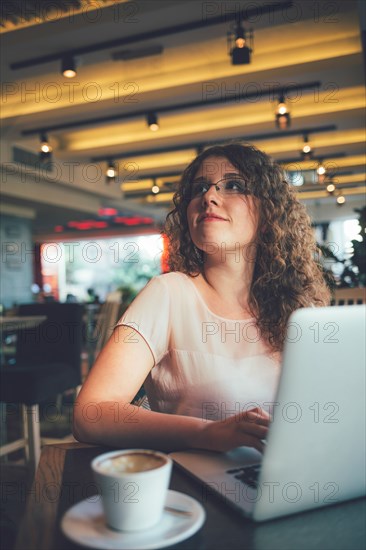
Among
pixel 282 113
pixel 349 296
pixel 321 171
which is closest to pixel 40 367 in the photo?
pixel 349 296

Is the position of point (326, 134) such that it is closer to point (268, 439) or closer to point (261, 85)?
point (261, 85)

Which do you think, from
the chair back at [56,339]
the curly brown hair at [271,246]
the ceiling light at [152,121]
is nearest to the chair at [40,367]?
the chair back at [56,339]

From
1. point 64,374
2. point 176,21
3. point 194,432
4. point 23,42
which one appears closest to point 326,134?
point 176,21

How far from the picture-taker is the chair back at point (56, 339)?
3.02 m

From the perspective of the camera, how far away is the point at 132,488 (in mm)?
495

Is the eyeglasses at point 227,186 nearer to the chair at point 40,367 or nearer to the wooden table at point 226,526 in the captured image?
the wooden table at point 226,526

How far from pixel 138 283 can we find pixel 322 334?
40.8ft

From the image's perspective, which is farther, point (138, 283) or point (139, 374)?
point (138, 283)

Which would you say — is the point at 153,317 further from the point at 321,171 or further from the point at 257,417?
the point at 321,171

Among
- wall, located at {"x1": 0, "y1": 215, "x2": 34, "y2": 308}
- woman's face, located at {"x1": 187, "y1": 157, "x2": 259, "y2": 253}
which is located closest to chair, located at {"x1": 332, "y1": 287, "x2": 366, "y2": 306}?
woman's face, located at {"x1": 187, "y1": 157, "x2": 259, "y2": 253}

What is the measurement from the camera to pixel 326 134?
7.86 meters

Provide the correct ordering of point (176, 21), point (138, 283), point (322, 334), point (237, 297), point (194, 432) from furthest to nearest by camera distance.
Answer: point (138, 283) < point (176, 21) < point (237, 297) < point (194, 432) < point (322, 334)

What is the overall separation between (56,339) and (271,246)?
199 centimetres

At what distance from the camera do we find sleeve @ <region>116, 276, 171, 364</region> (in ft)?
3.80
